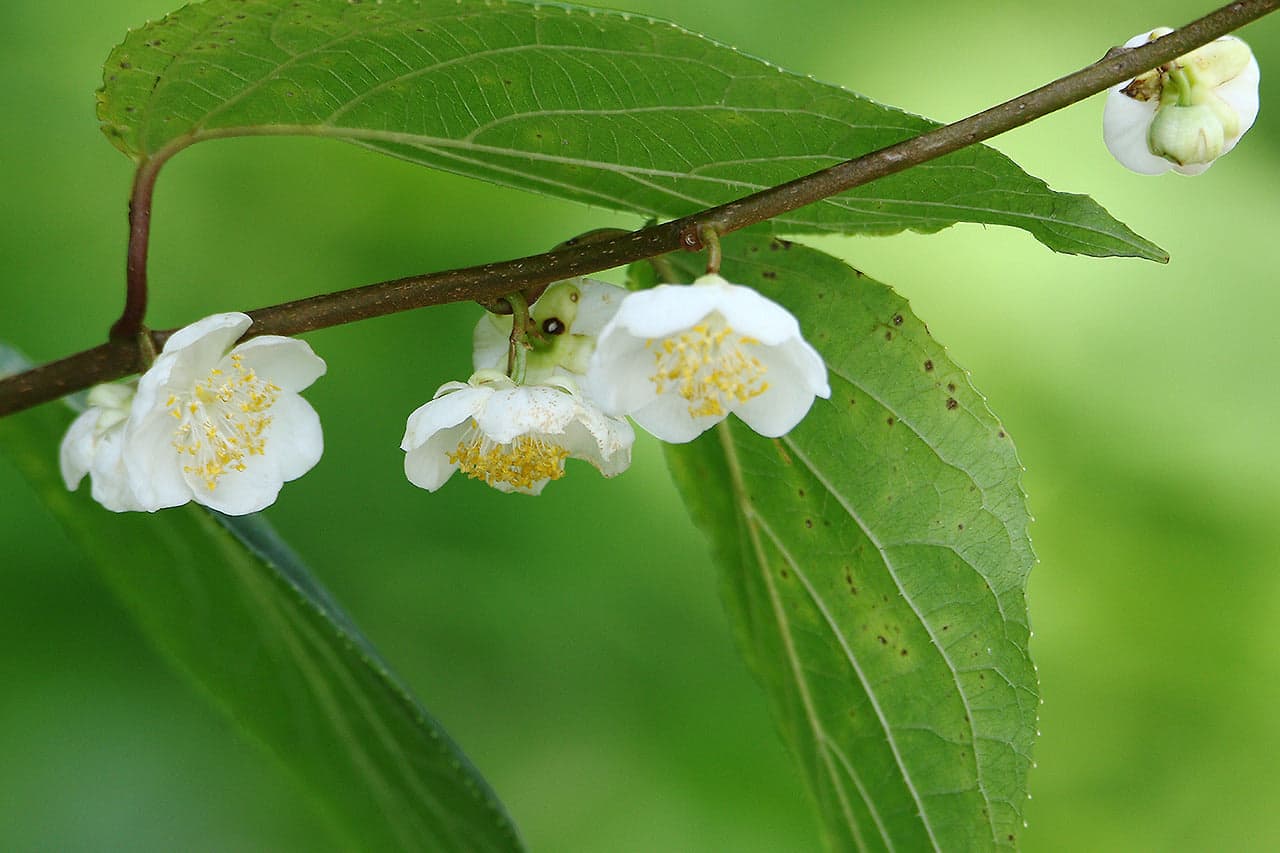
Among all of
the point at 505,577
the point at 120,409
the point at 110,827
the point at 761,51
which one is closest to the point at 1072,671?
the point at 505,577

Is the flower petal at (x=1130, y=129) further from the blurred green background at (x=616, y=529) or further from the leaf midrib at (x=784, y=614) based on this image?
the blurred green background at (x=616, y=529)

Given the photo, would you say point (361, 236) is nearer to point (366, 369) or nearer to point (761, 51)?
point (366, 369)

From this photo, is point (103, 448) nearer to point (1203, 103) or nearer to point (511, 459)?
point (511, 459)

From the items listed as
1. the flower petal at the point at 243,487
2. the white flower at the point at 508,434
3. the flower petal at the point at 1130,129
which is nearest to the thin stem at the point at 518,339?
the white flower at the point at 508,434

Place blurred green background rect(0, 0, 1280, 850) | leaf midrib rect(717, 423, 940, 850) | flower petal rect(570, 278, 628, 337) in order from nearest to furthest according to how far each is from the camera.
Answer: flower petal rect(570, 278, 628, 337)
leaf midrib rect(717, 423, 940, 850)
blurred green background rect(0, 0, 1280, 850)

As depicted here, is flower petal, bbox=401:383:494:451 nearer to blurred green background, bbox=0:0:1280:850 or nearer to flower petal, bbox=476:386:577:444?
flower petal, bbox=476:386:577:444

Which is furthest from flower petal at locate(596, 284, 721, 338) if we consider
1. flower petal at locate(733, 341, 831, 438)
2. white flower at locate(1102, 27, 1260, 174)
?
white flower at locate(1102, 27, 1260, 174)
